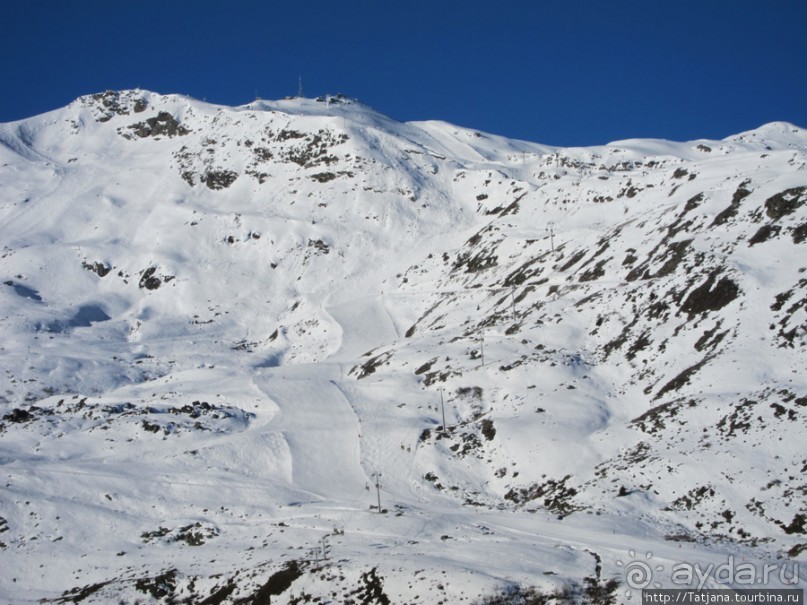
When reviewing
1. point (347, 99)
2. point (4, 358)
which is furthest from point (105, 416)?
point (347, 99)

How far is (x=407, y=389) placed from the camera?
2391 inches

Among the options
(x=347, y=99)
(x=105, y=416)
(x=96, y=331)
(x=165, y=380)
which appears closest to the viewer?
(x=105, y=416)

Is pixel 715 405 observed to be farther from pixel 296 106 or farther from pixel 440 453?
pixel 296 106

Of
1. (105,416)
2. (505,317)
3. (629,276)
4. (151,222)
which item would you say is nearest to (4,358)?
(105,416)

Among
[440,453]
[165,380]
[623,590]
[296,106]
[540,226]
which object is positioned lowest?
[623,590]

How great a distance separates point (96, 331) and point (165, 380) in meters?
27.4

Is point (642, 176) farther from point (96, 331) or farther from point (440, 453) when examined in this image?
point (96, 331)

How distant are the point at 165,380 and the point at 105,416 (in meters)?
17.2

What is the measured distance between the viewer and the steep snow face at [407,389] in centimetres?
3262

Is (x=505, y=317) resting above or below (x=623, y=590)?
above

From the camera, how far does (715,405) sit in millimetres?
38531

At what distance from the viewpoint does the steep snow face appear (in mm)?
32625

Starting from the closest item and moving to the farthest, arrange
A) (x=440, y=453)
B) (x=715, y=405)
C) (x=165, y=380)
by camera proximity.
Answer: (x=715, y=405) → (x=440, y=453) → (x=165, y=380)

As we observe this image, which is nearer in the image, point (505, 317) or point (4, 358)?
point (505, 317)
